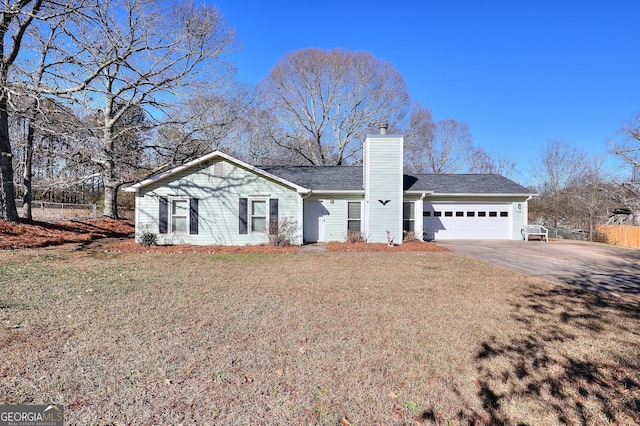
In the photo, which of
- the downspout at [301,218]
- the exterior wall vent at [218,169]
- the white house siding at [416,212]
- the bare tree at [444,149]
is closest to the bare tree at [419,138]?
the bare tree at [444,149]

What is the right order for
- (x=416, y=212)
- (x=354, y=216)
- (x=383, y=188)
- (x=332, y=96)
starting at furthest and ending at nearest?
(x=332, y=96) → (x=416, y=212) → (x=354, y=216) → (x=383, y=188)

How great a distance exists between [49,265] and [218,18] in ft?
48.8

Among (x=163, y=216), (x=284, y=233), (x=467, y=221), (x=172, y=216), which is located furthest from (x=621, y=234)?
(x=163, y=216)

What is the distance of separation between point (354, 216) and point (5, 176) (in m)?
14.8

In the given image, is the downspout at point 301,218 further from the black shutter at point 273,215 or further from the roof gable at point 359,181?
the black shutter at point 273,215

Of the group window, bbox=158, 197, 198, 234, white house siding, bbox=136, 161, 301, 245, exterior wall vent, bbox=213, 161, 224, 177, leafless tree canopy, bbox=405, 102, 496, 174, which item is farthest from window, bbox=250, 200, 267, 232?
leafless tree canopy, bbox=405, 102, 496, 174

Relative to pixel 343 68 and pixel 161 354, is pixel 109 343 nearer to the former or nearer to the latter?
pixel 161 354

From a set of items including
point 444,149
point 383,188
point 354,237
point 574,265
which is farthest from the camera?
point 444,149

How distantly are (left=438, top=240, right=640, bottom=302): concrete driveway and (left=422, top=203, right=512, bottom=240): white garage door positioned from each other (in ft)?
9.67

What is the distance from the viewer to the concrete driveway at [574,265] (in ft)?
22.7

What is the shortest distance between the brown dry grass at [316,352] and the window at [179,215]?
6.42m

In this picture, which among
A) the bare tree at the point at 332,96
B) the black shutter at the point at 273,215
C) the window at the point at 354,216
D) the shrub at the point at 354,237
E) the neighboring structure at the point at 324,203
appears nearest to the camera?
the neighboring structure at the point at 324,203

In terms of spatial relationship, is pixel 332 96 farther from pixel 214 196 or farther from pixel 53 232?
pixel 53 232

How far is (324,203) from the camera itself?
14.6 metres
